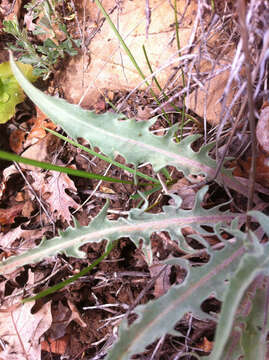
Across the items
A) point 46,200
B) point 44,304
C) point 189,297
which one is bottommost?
point 44,304

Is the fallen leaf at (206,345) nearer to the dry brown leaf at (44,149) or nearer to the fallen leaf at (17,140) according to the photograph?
the dry brown leaf at (44,149)

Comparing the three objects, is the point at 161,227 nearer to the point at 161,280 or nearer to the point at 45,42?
the point at 161,280

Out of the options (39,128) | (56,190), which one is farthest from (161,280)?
(39,128)

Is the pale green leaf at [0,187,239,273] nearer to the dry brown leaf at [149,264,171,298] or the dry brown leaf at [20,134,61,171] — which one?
the dry brown leaf at [149,264,171,298]

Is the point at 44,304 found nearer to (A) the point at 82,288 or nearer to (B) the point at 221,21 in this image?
(A) the point at 82,288

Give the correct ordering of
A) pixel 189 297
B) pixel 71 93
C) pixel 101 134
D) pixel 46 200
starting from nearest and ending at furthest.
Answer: pixel 189 297 → pixel 101 134 → pixel 46 200 → pixel 71 93

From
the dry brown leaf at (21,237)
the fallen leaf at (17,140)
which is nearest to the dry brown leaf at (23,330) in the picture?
the dry brown leaf at (21,237)

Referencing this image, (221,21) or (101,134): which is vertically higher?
(221,21)

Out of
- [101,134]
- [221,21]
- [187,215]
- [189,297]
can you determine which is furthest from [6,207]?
[221,21]
